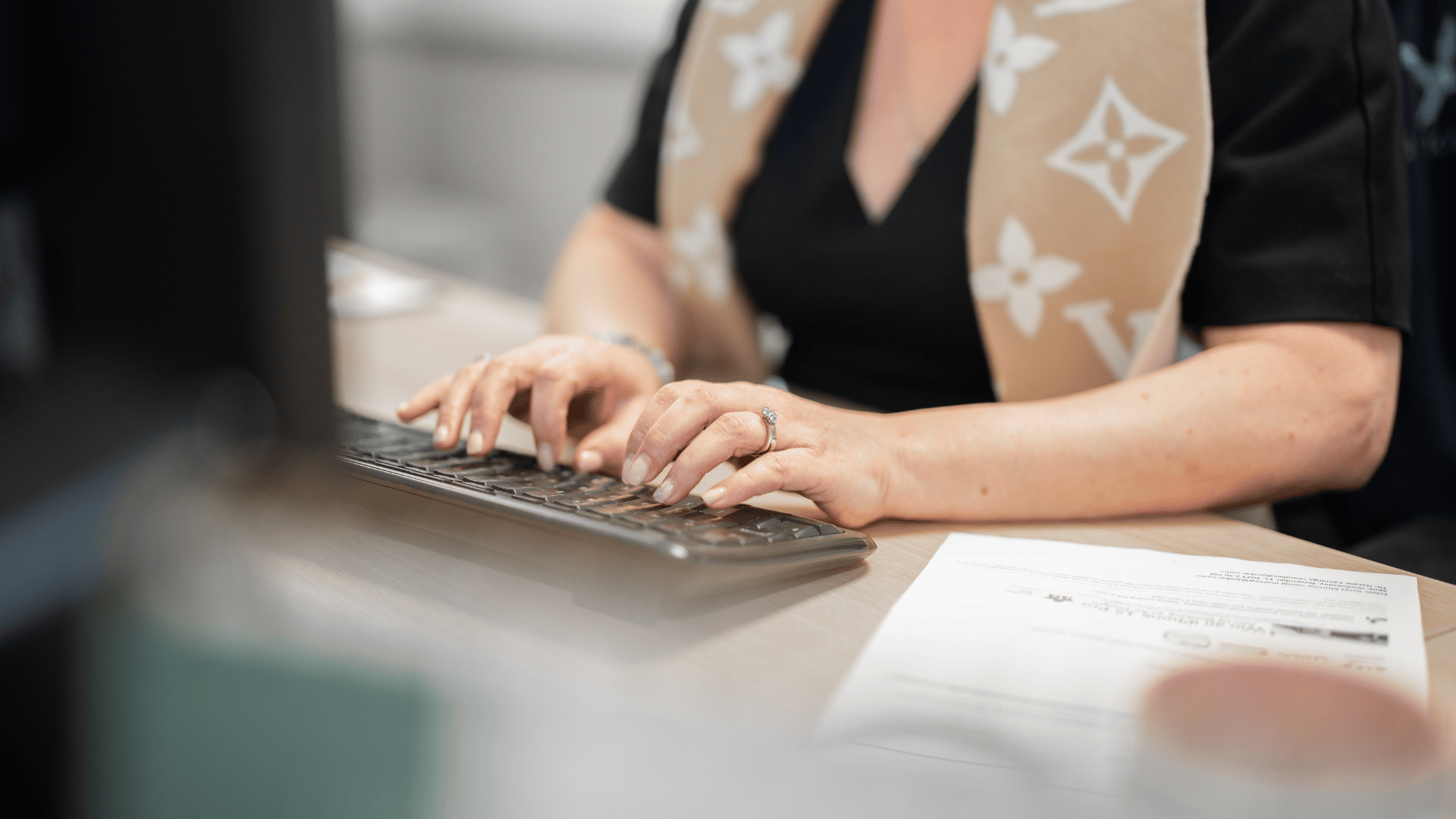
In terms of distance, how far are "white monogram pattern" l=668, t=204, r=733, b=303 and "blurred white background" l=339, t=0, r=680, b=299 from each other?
3.89 feet

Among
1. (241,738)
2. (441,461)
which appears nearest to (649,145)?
(441,461)

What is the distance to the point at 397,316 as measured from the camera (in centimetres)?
112

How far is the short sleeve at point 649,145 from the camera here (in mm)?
1009

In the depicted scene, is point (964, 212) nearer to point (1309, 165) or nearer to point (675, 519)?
point (1309, 165)

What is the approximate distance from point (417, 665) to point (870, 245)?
590mm

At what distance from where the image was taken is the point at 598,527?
412mm

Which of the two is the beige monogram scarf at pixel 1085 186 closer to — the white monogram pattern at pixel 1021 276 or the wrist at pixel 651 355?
the white monogram pattern at pixel 1021 276

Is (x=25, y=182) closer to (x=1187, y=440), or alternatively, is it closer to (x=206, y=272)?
(x=206, y=272)

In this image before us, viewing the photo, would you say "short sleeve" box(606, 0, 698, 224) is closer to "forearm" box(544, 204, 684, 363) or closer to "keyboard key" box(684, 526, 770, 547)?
"forearm" box(544, 204, 684, 363)

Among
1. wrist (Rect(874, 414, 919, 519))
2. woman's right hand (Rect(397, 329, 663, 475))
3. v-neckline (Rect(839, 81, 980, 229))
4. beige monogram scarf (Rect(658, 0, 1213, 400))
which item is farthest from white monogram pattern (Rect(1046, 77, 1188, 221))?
woman's right hand (Rect(397, 329, 663, 475))

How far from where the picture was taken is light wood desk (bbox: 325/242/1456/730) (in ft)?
1.15

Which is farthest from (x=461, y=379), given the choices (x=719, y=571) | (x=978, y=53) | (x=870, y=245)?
(x=978, y=53)

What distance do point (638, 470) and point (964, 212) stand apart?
1.24ft

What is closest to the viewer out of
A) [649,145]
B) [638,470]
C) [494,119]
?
[638,470]
